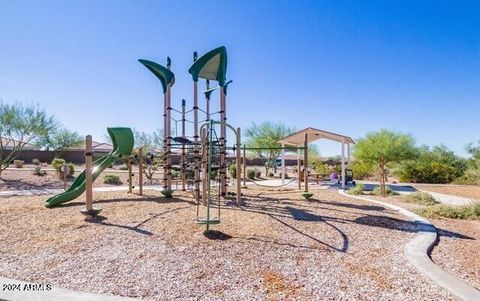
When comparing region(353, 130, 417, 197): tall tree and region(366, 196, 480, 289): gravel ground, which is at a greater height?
region(353, 130, 417, 197): tall tree

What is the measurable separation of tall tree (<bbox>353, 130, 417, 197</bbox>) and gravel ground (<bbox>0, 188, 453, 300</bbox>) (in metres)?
7.77

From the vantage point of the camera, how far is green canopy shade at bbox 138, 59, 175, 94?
9938mm

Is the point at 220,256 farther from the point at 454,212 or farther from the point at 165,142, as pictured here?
the point at 454,212

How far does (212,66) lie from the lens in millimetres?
9352

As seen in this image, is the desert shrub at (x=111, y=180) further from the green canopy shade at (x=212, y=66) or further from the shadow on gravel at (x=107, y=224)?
the shadow on gravel at (x=107, y=224)

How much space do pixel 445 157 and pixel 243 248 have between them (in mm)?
22490

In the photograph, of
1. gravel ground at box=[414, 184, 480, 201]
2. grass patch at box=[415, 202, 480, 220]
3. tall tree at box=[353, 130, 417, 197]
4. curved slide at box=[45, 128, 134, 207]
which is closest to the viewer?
grass patch at box=[415, 202, 480, 220]

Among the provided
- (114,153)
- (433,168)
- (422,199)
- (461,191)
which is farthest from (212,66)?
(433,168)

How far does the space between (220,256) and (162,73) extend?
762 centimetres

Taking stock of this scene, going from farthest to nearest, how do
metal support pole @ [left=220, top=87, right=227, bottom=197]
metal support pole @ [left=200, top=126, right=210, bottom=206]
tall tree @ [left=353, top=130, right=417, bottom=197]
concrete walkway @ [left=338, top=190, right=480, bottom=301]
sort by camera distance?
1. tall tree @ [left=353, top=130, right=417, bottom=197]
2. metal support pole @ [left=220, top=87, right=227, bottom=197]
3. metal support pole @ [left=200, top=126, right=210, bottom=206]
4. concrete walkway @ [left=338, top=190, right=480, bottom=301]

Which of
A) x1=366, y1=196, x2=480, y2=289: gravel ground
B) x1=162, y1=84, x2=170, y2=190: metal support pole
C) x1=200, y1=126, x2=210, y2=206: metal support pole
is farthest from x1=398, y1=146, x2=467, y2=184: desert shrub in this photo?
x1=200, y1=126, x2=210, y2=206: metal support pole

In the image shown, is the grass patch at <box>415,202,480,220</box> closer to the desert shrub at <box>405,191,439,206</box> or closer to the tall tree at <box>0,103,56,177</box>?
the desert shrub at <box>405,191,439,206</box>

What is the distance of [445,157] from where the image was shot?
2138cm

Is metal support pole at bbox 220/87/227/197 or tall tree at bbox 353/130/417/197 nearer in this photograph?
metal support pole at bbox 220/87/227/197
